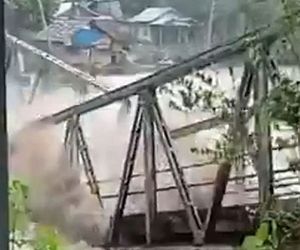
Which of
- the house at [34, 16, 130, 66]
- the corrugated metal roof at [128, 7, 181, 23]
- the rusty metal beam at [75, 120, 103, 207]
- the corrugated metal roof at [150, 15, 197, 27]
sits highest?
the corrugated metal roof at [128, 7, 181, 23]

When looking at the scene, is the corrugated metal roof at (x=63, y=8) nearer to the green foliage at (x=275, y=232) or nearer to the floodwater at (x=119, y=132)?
the floodwater at (x=119, y=132)

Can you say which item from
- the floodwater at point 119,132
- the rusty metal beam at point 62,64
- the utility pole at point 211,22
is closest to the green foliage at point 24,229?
the floodwater at point 119,132

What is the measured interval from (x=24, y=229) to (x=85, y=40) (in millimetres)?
419

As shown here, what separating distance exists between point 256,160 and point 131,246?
1.06 feet

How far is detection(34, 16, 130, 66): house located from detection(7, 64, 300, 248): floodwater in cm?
5

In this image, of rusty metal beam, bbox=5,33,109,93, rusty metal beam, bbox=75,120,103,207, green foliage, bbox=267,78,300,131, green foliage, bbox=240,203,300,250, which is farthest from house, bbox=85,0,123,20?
green foliage, bbox=240,203,300,250

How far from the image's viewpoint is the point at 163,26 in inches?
42.8

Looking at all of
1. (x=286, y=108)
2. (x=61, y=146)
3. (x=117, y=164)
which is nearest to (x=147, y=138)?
(x=117, y=164)

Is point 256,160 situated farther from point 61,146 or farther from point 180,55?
point 61,146

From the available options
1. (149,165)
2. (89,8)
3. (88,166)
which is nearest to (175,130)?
(149,165)

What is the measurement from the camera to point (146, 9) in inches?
42.8

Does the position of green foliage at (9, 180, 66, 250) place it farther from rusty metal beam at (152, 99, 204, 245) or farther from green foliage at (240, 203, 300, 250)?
green foliage at (240, 203, 300, 250)

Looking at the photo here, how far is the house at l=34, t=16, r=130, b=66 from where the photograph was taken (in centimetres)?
108

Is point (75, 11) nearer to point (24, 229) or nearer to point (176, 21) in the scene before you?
point (176, 21)
